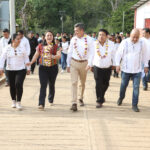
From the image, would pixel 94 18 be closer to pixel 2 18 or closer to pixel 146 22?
pixel 146 22

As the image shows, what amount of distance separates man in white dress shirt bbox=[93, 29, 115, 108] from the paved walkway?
554 mm

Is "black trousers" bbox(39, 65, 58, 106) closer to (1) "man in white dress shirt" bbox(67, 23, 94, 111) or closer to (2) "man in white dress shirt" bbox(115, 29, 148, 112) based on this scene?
(1) "man in white dress shirt" bbox(67, 23, 94, 111)

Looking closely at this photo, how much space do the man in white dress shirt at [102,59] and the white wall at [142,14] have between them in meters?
10.6

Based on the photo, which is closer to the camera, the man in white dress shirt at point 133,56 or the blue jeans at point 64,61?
the man in white dress shirt at point 133,56

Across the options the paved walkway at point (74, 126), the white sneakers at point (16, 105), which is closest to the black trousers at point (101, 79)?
the paved walkway at point (74, 126)

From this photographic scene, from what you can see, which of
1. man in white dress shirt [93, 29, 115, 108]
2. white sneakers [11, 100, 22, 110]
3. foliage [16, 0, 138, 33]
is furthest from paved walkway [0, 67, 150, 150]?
foliage [16, 0, 138, 33]

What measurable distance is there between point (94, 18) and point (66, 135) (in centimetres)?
6501

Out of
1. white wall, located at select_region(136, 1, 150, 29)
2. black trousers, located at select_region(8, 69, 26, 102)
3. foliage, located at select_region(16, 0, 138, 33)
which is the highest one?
foliage, located at select_region(16, 0, 138, 33)

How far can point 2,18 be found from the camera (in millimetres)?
10141

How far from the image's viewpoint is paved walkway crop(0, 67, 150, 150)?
457 centimetres

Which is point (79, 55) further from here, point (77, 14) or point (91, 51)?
point (77, 14)

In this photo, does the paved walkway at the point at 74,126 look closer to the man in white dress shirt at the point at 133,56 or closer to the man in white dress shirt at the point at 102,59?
the man in white dress shirt at the point at 102,59

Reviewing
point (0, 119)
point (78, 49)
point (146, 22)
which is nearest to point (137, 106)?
point (78, 49)

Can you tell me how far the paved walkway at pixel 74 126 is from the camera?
457cm
